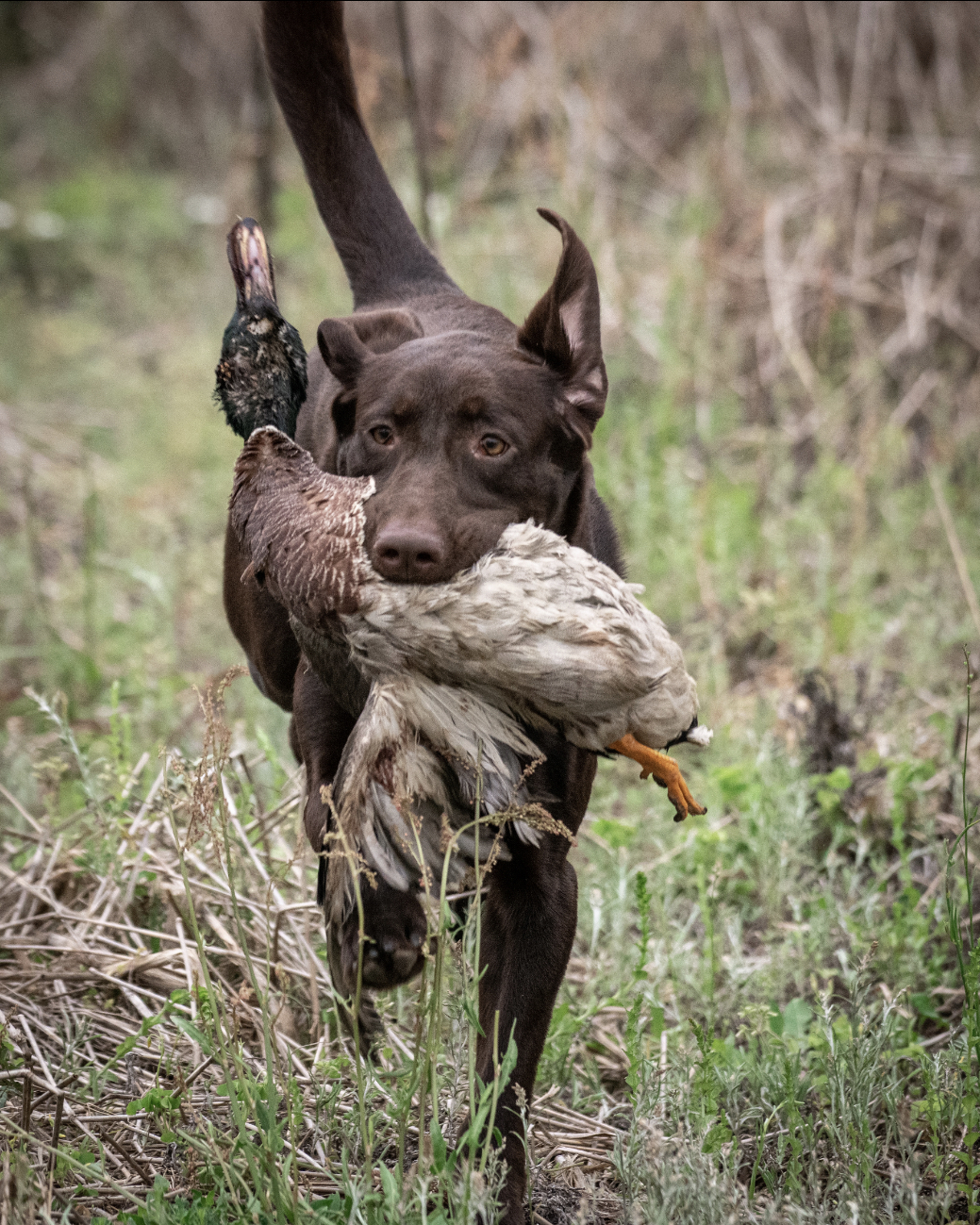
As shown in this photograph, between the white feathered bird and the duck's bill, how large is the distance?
16.9 inches

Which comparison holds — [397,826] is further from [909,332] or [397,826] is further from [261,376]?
[909,332]

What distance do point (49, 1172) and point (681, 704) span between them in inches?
49.6

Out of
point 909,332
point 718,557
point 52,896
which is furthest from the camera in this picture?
point 909,332

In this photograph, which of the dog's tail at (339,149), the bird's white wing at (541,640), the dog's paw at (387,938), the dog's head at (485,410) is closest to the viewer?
the bird's white wing at (541,640)

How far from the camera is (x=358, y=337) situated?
8.95 ft

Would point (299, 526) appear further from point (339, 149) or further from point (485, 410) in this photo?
point (339, 149)

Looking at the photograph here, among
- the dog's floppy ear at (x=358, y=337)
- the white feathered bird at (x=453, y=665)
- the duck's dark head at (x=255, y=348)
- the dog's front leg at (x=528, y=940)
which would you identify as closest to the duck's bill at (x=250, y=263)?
the duck's dark head at (x=255, y=348)

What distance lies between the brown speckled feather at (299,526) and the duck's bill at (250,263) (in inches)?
12.7

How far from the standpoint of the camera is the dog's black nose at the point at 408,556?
2.06 m

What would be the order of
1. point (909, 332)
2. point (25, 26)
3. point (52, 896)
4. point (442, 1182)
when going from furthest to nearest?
point (25, 26) < point (909, 332) < point (52, 896) < point (442, 1182)

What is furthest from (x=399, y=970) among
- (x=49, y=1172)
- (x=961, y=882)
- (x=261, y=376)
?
(x=961, y=882)

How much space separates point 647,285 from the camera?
711 cm

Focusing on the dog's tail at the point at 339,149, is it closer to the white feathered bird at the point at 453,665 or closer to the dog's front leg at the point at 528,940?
the white feathered bird at the point at 453,665

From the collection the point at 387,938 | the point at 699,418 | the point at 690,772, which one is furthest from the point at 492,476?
the point at 699,418
